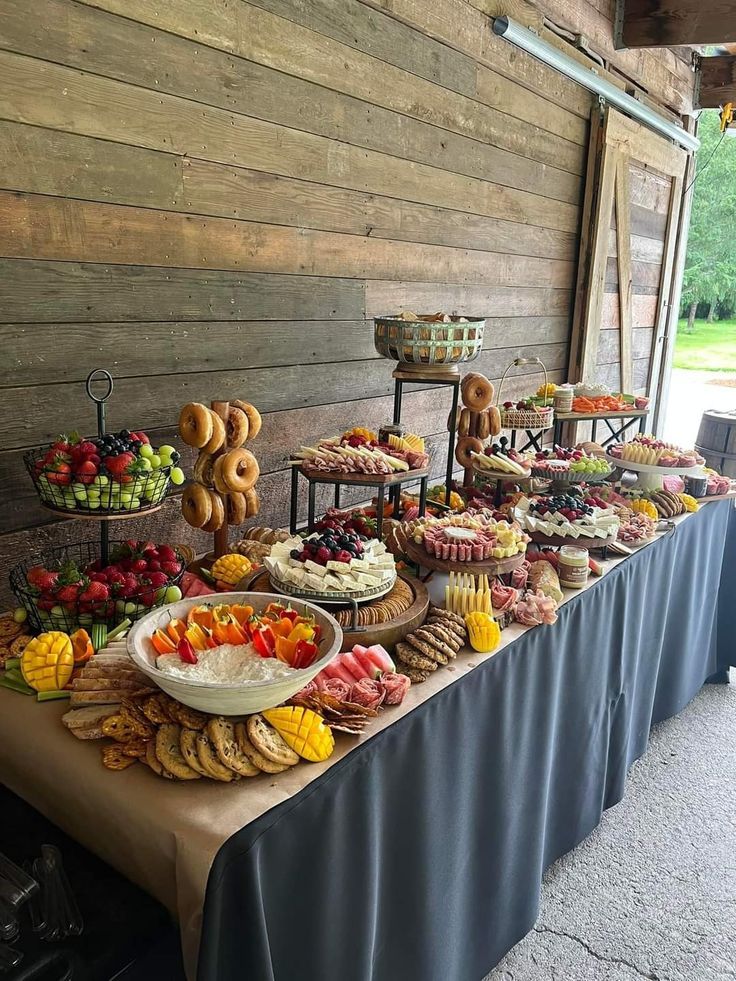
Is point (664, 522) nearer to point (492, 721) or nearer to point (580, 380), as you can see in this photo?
point (492, 721)

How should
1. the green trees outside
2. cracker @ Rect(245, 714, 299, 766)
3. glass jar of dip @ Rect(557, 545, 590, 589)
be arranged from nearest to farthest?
cracker @ Rect(245, 714, 299, 766)
glass jar of dip @ Rect(557, 545, 590, 589)
the green trees outside

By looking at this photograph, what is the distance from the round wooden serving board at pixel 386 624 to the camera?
1632 millimetres

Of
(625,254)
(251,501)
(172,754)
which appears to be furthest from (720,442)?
(172,754)

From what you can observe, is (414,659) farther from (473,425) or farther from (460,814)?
(473,425)

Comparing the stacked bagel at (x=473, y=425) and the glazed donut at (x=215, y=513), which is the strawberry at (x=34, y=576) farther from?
the stacked bagel at (x=473, y=425)

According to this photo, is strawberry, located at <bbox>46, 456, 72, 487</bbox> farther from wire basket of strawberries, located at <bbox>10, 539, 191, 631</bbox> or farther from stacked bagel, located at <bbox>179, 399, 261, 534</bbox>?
stacked bagel, located at <bbox>179, 399, 261, 534</bbox>

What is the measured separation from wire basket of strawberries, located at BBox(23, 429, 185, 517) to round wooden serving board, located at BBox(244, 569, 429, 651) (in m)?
0.33

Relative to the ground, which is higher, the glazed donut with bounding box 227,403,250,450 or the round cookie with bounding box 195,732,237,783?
the glazed donut with bounding box 227,403,250,450

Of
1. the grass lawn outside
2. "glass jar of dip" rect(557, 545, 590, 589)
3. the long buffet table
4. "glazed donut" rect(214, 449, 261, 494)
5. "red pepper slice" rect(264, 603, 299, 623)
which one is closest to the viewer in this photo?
the long buffet table

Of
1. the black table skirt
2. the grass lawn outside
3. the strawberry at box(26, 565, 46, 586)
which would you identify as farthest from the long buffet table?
the grass lawn outside

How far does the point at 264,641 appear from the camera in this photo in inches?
53.9

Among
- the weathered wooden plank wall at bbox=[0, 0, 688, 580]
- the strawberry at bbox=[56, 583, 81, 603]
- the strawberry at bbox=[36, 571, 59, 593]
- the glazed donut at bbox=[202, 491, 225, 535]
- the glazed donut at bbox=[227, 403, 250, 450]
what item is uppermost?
the weathered wooden plank wall at bbox=[0, 0, 688, 580]

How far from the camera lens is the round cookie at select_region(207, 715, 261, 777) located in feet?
3.99

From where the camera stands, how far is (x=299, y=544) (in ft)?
5.99
